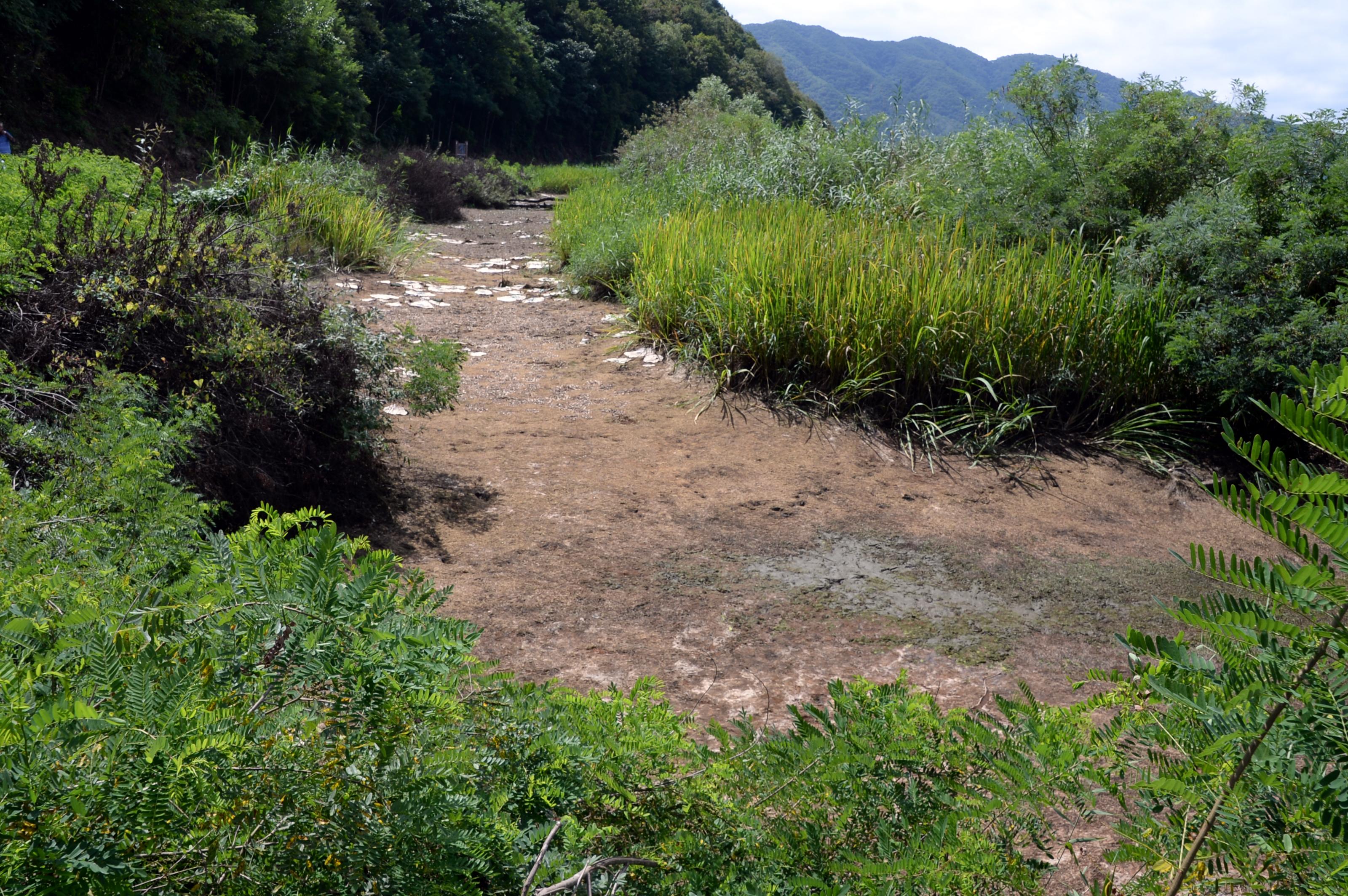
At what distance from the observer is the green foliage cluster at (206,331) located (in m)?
2.83

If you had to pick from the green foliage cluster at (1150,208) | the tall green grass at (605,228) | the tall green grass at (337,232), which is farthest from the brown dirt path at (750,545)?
the tall green grass at (337,232)

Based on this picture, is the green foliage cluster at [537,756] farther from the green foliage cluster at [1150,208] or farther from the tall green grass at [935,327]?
the tall green grass at [935,327]

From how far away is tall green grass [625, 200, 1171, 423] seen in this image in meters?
5.06

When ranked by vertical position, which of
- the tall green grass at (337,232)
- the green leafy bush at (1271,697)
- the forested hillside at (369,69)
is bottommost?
the tall green grass at (337,232)

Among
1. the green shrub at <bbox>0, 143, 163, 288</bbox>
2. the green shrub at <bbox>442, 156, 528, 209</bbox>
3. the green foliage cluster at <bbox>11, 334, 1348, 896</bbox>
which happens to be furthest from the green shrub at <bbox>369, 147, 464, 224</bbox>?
the green foliage cluster at <bbox>11, 334, 1348, 896</bbox>

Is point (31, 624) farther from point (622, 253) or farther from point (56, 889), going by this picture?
point (622, 253)

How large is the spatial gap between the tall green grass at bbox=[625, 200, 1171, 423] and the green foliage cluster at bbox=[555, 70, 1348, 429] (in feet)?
0.16

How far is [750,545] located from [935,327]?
86.0 inches

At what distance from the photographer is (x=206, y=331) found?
9.91 ft

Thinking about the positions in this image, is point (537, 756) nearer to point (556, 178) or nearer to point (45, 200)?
point (45, 200)

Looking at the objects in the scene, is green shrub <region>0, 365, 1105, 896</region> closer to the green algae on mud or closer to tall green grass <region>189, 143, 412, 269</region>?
the green algae on mud

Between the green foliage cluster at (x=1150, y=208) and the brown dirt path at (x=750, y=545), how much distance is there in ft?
2.68

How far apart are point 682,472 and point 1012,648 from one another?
1833mm

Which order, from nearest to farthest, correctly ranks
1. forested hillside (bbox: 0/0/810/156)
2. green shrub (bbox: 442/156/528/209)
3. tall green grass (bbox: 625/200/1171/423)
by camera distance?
tall green grass (bbox: 625/200/1171/423) < forested hillside (bbox: 0/0/810/156) < green shrub (bbox: 442/156/528/209)
